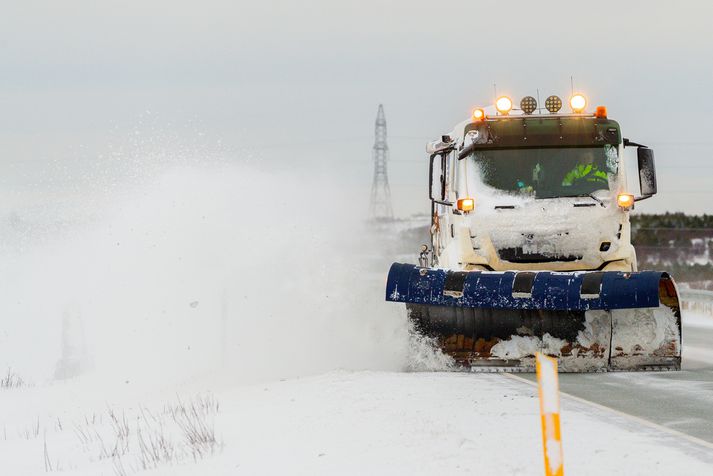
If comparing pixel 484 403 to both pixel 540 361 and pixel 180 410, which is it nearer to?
pixel 180 410

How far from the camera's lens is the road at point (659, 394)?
8352mm

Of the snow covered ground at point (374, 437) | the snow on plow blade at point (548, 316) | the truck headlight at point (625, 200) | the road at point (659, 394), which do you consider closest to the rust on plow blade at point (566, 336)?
the snow on plow blade at point (548, 316)

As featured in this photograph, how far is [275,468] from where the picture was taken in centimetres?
691

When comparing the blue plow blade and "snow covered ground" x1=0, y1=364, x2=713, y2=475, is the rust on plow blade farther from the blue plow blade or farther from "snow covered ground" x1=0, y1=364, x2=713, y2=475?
"snow covered ground" x1=0, y1=364, x2=713, y2=475

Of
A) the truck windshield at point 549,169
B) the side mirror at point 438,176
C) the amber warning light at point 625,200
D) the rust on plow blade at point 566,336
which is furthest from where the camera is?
the side mirror at point 438,176

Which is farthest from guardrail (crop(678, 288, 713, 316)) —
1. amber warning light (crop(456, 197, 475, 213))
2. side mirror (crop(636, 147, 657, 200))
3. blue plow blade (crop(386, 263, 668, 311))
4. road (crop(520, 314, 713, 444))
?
blue plow blade (crop(386, 263, 668, 311))

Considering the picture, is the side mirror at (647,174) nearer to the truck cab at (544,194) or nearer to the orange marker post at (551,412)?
the truck cab at (544,194)

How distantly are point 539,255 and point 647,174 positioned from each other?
1453 millimetres

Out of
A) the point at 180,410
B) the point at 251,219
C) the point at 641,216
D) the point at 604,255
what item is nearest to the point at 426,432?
the point at 180,410

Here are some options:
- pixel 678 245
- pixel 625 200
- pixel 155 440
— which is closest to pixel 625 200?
pixel 625 200

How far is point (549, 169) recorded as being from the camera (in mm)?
12234

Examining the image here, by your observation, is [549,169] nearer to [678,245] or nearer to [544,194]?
[544,194]

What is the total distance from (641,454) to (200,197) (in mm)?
19093

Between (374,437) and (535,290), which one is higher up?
(535,290)
